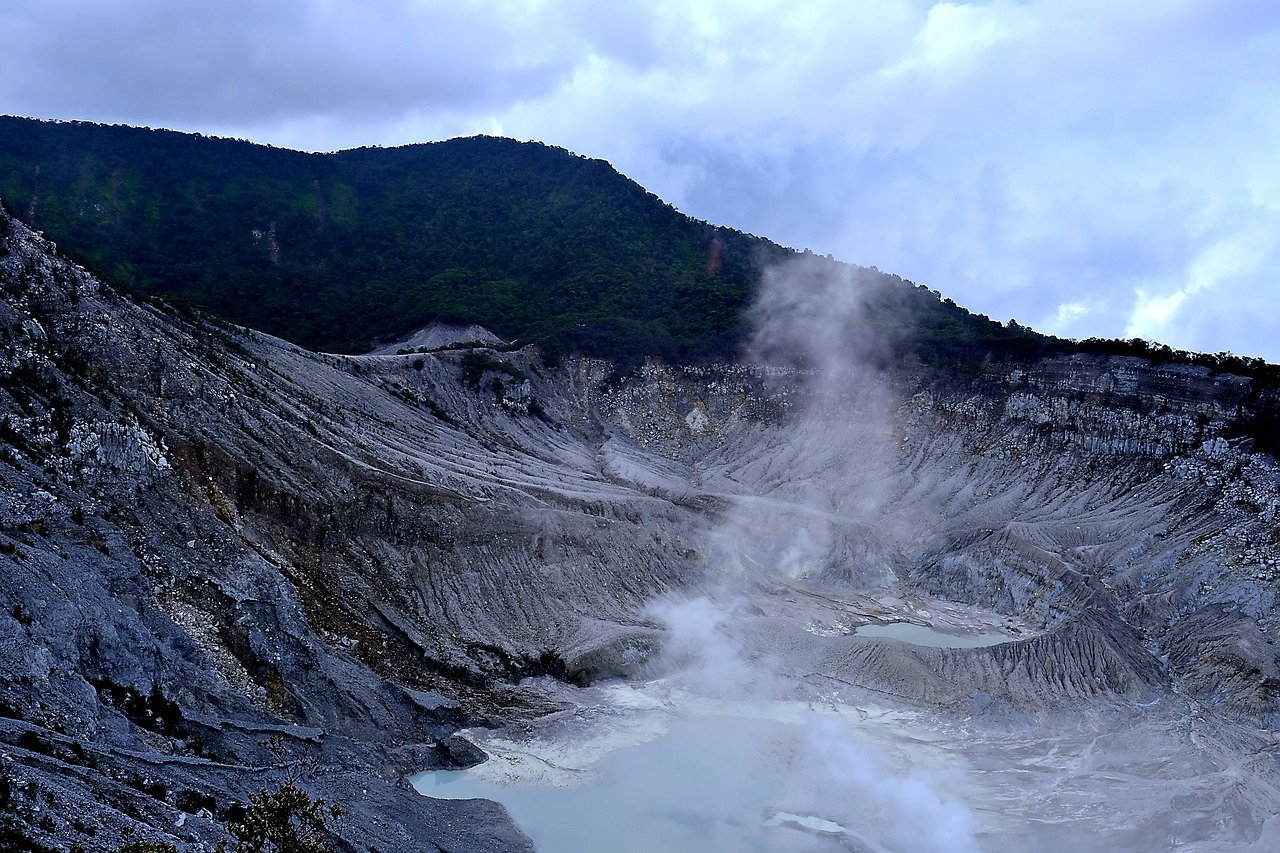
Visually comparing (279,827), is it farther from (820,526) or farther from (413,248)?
(413,248)

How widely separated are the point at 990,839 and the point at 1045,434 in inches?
1538

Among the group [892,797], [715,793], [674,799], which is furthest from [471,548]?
[892,797]

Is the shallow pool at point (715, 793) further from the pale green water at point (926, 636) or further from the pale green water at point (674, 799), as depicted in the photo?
the pale green water at point (926, 636)

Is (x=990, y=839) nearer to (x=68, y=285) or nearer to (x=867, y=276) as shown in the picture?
(x=68, y=285)

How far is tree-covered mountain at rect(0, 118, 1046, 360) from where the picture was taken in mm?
83250

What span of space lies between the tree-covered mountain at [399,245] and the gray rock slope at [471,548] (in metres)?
11.5

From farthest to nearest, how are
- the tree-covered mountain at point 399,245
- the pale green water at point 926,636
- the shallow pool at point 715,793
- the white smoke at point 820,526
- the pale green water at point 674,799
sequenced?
1. the tree-covered mountain at point 399,245
2. the pale green water at point 926,636
3. the white smoke at point 820,526
4. the shallow pool at point 715,793
5. the pale green water at point 674,799

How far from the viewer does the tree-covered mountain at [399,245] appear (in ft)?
273

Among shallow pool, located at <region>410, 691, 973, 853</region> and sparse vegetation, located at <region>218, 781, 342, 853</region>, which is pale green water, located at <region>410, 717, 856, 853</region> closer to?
shallow pool, located at <region>410, 691, 973, 853</region>

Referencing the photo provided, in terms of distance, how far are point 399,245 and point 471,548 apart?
73.5 m

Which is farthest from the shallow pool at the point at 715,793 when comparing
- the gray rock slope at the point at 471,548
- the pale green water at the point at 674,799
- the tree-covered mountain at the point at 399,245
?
the tree-covered mountain at the point at 399,245

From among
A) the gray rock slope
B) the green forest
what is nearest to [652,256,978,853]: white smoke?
the gray rock slope

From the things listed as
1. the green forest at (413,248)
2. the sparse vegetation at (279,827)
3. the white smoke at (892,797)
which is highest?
the green forest at (413,248)

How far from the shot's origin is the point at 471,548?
41281mm
